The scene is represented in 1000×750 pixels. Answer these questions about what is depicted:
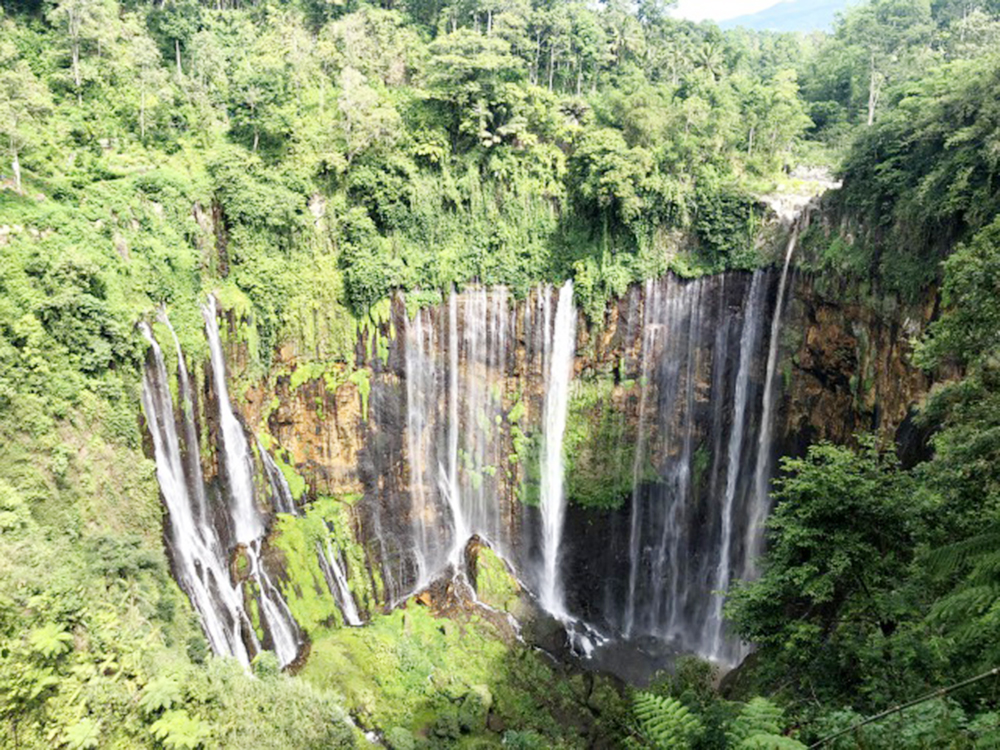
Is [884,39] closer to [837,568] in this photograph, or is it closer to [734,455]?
[734,455]

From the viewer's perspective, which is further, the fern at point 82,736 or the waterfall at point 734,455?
the waterfall at point 734,455

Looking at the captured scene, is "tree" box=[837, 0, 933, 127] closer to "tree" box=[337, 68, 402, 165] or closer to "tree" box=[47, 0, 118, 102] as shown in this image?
"tree" box=[337, 68, 402, 165]

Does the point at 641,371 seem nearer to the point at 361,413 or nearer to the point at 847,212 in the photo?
the point at 847,212

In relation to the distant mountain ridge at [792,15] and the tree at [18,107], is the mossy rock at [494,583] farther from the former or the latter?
the distant mountain ridge at [792,15]

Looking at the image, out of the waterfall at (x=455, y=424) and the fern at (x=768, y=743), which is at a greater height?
the fern at (x=768, y=743)

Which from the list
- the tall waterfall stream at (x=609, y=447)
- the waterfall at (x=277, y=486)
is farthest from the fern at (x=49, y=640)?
the tall waterfall stream at (x=609, y=447)

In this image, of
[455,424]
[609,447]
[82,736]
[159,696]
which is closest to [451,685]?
[455,424]
